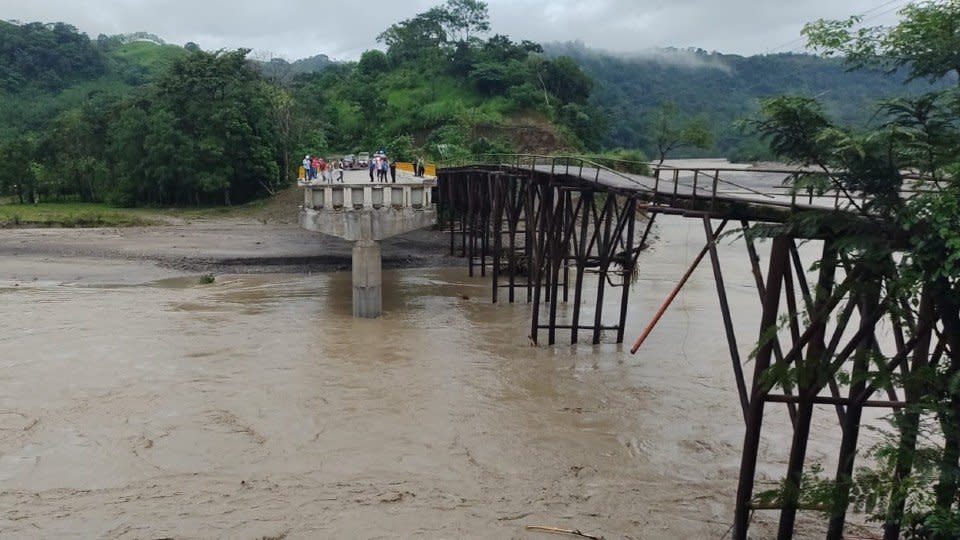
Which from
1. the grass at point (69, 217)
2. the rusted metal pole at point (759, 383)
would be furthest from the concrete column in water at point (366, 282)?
the grass at point (69, 217)

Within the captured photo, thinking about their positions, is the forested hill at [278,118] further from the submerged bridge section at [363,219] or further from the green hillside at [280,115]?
the submerged bridge section at [363,219]

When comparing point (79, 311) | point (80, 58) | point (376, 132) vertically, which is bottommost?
point (79, 311)

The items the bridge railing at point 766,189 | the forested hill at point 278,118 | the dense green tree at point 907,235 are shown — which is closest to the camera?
the dense green tree at point 907,235

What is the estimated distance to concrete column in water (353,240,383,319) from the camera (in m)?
23.8

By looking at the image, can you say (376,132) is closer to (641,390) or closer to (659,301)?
(659,301)

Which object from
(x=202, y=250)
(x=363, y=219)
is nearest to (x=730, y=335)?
(x=363, y=219)

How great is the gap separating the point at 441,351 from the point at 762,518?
10762 millimetres

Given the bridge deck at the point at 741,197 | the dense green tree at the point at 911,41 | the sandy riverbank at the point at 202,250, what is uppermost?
the dense green tree at the point at 911,41

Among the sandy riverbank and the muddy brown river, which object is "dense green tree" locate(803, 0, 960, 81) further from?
the sandy riverbank

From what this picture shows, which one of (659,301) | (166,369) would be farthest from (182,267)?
(659,301)

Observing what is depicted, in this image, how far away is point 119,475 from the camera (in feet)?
38.2

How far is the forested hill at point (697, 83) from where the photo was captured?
94312 millimetres

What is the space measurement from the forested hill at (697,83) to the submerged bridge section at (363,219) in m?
57.6

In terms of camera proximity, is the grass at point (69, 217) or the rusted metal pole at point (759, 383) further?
the grass at point (69, 217)
